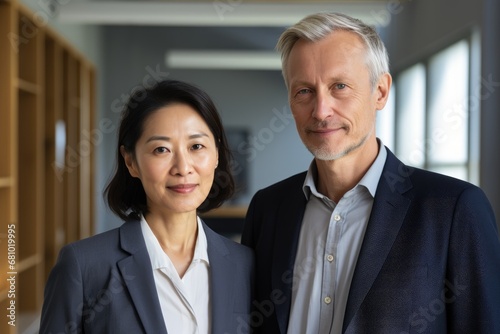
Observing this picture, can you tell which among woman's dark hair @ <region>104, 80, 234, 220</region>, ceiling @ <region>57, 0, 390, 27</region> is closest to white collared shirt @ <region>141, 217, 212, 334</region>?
woman's dark hair @ <region>104, 80, 234, 220</region>

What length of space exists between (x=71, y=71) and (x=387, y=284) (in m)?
7.21

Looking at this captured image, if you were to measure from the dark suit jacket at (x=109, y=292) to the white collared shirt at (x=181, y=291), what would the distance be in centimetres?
3

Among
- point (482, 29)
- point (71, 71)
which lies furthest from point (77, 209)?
point (482, 29)

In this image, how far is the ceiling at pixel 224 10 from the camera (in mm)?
5840

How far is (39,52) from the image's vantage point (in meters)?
5.92

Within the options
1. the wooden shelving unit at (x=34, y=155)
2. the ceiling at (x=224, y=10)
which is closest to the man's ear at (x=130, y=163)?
the wooden shelving unit at (x=34, y=155)

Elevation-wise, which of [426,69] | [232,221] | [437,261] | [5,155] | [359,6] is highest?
[359,6]

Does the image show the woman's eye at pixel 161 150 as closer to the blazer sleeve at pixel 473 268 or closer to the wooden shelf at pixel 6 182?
the blazer sleeve at pixel 473 268

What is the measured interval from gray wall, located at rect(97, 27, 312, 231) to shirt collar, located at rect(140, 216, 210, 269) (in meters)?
9.19

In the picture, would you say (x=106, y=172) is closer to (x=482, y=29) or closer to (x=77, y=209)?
(x=77, y=209)

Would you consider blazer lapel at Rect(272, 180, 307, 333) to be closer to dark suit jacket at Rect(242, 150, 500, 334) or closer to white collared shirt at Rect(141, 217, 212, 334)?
dark suit jacket at Rect(242, 150, 500, 334)

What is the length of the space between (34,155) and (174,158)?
445 centimetres

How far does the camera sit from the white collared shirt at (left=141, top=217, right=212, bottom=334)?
5.72 feet

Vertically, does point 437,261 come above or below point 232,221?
above
